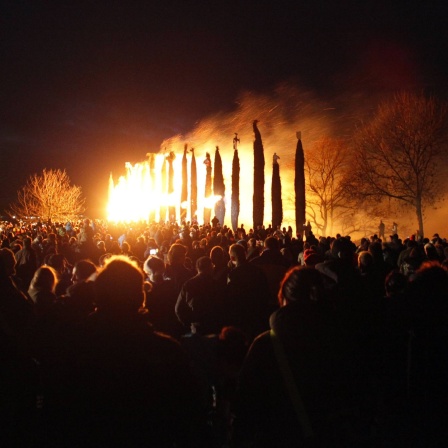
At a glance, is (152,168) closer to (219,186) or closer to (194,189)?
(194,189)

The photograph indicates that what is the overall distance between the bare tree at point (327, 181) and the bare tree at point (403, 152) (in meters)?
5.84

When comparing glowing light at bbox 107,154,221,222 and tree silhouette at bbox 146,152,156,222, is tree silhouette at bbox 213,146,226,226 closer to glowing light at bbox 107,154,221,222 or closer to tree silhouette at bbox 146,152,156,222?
glowing light at bbox 107,154,221,222

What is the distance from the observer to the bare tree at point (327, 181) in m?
35.1

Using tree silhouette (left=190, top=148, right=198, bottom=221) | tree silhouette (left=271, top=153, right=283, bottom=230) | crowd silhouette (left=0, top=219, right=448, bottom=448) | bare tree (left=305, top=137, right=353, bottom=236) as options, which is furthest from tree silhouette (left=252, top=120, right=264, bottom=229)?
crowd silhouette (left=0, top=219, right=448, bottom=448)

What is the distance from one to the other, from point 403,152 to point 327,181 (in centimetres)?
981

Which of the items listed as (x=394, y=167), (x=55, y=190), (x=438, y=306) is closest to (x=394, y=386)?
(x=438, y=306)

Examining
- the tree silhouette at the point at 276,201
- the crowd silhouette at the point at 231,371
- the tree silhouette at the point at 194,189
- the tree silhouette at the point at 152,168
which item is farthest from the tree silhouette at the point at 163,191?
the crowd silhouette at the point at 231,371

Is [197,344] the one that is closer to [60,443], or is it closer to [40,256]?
[60,443]

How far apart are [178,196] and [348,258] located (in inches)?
1780

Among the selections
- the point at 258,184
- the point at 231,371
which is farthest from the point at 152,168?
the point at 231,371

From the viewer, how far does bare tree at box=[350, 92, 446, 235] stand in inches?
993

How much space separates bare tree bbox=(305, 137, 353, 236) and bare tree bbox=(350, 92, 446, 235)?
584cm

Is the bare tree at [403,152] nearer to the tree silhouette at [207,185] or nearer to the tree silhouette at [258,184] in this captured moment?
the tree silhouette at [258,184]

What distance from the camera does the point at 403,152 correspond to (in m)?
26.3
